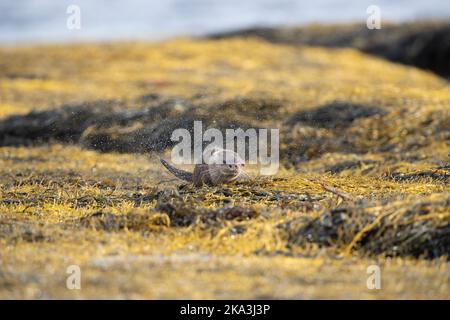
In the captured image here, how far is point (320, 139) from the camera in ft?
46.7

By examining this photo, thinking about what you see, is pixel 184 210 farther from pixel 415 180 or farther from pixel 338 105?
pixel 338 105

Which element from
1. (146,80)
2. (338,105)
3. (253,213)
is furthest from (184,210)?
(146,80)

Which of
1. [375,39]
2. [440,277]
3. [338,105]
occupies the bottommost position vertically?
[440,277]

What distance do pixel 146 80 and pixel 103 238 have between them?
18026 mm

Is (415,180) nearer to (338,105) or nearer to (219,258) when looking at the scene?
(219,258)

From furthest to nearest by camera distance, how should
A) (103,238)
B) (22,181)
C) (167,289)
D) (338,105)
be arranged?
(338,105), (22,181), (103,238), (167,289)

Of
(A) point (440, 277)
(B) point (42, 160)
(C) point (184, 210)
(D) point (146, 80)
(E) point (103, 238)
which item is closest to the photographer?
(A) point (440, 277)

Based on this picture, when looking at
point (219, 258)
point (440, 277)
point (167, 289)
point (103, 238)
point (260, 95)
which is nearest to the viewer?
point (167, 289)

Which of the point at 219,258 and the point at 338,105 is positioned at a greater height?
the point at 338,105

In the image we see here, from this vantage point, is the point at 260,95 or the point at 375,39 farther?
the point at 375,39

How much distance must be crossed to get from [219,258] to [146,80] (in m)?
18.7

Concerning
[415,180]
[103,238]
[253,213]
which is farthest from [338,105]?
[103,238]

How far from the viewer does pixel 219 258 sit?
6.39 meters

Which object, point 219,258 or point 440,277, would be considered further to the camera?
point 219,258
